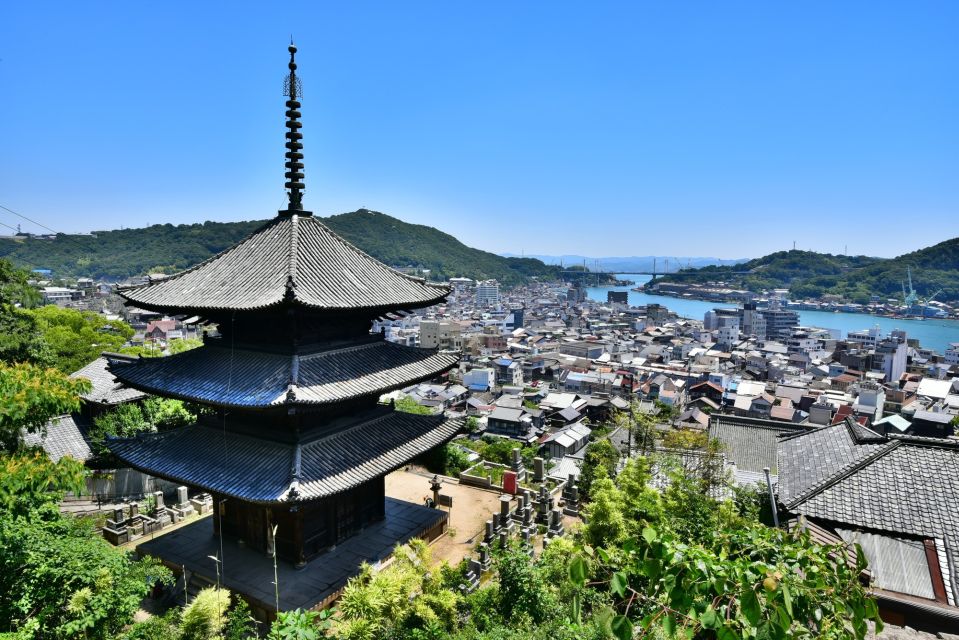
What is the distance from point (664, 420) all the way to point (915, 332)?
508 ft

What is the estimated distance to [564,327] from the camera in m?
170

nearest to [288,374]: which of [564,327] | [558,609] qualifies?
[558,609]

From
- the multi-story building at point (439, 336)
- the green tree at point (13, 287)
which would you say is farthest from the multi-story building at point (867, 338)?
the green tree at point (13, 287)

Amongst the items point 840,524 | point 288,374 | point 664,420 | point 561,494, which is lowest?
point 664,420

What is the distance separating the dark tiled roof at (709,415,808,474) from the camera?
108 ft

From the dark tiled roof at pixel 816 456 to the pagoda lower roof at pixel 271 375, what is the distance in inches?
474

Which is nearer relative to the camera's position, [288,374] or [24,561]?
[24,561]

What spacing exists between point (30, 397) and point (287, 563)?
28.7 feet

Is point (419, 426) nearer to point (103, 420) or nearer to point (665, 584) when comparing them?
point (665, 584)

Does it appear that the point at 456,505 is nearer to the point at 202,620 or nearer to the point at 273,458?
the point at 273,458

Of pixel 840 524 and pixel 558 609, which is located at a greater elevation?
pixel 840 524

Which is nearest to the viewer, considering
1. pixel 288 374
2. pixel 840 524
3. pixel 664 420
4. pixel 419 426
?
pixel 840 524

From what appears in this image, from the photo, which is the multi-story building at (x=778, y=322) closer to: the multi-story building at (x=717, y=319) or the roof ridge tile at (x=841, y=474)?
the multi-story building at (x=717, y=319)

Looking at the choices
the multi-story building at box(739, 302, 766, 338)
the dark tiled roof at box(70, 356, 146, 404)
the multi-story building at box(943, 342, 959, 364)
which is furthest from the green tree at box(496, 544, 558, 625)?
the multi-story building at box(739, 302, 766, 338)
